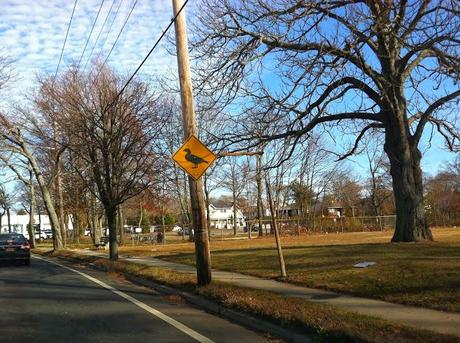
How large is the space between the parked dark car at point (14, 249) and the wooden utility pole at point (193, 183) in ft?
50.5

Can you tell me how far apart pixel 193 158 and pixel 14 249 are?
1588 centimetres

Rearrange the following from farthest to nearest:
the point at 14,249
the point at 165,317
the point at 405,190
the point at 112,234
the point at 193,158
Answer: the point at 14,249
the point at 112,234
the point at 405,190
the point at 193,158
the point at 165,317

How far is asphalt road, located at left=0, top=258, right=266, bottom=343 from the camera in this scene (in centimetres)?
848

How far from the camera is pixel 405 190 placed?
2208cm

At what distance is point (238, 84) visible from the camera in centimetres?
1836

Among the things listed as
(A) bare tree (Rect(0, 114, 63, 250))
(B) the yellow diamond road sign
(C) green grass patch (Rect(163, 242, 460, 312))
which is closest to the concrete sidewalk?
(C) green grass patch (Rect(163, 242, 460, 312))

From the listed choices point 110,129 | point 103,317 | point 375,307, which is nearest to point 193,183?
point 103,317

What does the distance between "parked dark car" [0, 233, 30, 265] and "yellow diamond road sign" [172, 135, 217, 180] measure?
15.6m

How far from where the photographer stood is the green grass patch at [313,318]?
23.7ft

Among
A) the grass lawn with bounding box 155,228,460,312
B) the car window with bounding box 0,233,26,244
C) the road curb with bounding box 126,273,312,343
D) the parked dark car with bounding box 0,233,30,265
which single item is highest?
the car window with bounding box 0,233,26,244

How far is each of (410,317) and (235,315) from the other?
296 cm

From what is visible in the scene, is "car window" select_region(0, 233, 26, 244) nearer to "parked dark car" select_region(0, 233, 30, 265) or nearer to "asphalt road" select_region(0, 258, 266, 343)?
"parked dark car" select_region(0, 233, 30, 265)

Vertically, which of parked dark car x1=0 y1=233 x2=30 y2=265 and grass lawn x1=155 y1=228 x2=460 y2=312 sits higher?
parked dark car x1=0 y1=233 x2=30 y2=265

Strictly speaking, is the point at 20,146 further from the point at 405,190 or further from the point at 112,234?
the point at 405,190
